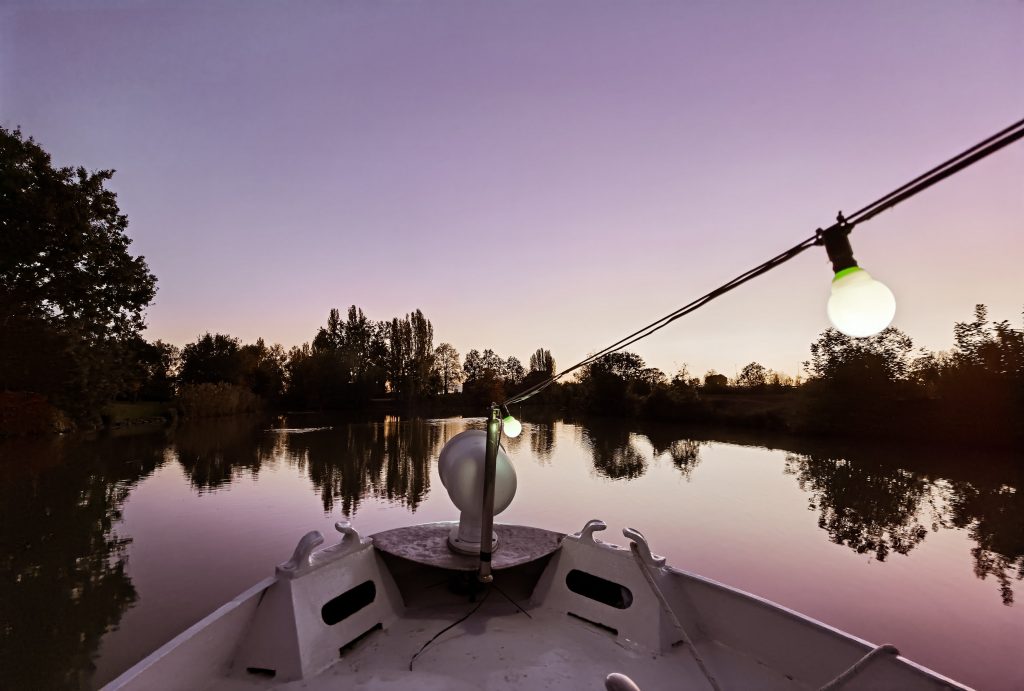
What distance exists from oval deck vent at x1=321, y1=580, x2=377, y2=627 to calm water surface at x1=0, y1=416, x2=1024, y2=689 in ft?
8.62

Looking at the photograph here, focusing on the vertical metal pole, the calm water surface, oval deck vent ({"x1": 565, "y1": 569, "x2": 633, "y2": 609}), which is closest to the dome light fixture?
the vertical metal pole

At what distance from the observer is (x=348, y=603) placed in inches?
131

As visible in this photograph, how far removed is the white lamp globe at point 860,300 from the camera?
52.6 inches

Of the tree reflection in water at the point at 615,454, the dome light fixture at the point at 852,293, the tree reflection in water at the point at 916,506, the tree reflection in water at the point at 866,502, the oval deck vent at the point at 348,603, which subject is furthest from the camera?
the tree reflection in water at the point at 615,454

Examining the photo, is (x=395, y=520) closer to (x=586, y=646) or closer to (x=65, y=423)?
(x=586, y=646)

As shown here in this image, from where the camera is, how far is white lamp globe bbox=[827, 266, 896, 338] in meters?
1.34

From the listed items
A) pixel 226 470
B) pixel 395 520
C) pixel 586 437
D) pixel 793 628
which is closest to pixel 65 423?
pixel 226 470

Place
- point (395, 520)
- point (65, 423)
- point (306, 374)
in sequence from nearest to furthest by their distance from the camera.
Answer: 1. point (395, 520)
2. point (65, 423)
3. point (306, 374)

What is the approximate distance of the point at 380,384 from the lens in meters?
57.6

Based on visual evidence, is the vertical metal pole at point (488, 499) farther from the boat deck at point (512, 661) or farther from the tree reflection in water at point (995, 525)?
the tree reflection in water at point (995, 525)

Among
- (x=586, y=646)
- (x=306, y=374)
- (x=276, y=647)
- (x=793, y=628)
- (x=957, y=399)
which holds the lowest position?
(x=586, y=646)

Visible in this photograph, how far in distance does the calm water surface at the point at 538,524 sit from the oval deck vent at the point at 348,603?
2.63 meters

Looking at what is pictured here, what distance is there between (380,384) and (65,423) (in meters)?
35.0

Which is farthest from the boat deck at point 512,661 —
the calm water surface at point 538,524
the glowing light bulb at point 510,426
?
the calm water surface at point 538,524
